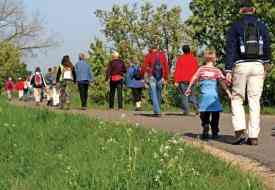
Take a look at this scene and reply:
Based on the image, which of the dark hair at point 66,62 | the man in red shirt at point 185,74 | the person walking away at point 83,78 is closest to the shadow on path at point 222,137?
the man in red shirt at point 185,74

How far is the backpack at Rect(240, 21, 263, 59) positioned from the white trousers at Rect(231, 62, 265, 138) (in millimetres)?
135

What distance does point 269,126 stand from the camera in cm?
1321

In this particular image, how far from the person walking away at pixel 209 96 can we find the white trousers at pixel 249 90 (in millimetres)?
1038

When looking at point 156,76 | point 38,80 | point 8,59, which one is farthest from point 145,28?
point 8,59

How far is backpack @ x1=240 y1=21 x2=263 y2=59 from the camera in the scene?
366 inches

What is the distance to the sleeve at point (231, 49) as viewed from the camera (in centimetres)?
930

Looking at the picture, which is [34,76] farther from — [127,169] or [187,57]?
[127,169]

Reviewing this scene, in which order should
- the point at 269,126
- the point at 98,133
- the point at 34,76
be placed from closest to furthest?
the point at 98,133, the point at 269,126, the point at 34,76

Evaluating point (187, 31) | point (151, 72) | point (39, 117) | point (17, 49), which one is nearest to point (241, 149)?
point (39, 117)

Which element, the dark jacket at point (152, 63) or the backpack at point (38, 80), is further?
the backpack at point (38, 80)

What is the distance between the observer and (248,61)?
935cm

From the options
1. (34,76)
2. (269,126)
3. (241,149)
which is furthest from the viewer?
(34,76)

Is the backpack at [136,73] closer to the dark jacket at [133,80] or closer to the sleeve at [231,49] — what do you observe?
the dark jacket at [133,80]

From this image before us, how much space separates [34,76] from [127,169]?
2250 cm
